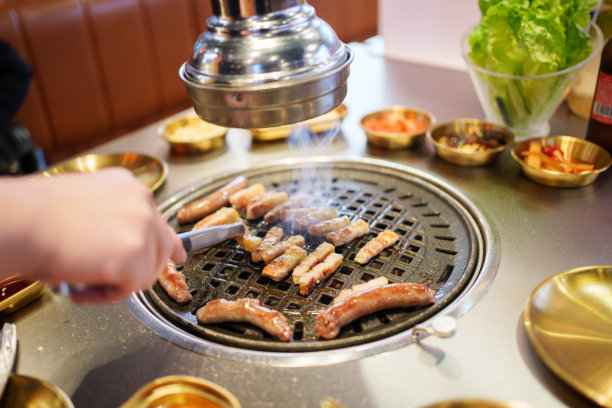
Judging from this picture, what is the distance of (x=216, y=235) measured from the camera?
170 centimetres

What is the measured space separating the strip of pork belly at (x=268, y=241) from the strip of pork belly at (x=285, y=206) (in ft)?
0.22

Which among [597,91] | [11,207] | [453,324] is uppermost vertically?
[11,207]

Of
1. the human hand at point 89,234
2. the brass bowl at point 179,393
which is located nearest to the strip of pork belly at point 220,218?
the brass bowl at point 179,393

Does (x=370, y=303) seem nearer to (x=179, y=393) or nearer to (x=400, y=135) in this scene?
(x=179, y=393)

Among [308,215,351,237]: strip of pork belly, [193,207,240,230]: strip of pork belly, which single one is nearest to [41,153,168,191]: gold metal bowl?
[193,207,240,230]: strip of pork belly

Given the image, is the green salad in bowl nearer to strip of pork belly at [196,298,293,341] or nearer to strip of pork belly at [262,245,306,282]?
strip of pork belly at [262,245,306,282]

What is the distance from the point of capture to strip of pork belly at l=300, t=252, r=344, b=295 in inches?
62.6

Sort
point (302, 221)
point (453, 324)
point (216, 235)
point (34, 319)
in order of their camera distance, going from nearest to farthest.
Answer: point (453, 324) → point (34, 319) → point (216, 235) → point (302, 221)

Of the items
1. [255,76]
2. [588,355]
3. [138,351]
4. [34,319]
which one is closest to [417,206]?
[588,355]

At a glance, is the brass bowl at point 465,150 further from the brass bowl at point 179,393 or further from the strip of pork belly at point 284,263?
the brass bowl at point 179,393

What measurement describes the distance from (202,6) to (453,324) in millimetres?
4592

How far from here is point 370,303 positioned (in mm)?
1457

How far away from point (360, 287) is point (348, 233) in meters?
0.29

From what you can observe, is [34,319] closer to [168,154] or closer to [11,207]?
[11,207]
